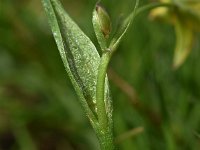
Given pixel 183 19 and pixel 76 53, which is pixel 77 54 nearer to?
pixel 76 53

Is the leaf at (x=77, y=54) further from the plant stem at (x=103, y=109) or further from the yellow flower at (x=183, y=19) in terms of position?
the yellow flower at (x=183, y=19)

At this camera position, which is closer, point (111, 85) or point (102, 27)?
point (102, 27)

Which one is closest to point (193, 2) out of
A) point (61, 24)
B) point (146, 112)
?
point (146, 112)

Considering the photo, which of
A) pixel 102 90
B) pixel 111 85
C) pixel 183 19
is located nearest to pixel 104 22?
pixel 102 90

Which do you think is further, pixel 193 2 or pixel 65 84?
pixel 65 84

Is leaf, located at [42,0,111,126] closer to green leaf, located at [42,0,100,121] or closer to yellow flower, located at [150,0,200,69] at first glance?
green leaf, located at [42,0,100,121]

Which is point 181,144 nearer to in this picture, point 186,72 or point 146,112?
point 146,112

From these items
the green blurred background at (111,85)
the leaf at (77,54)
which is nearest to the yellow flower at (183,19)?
the green blurred background at (111,85)
